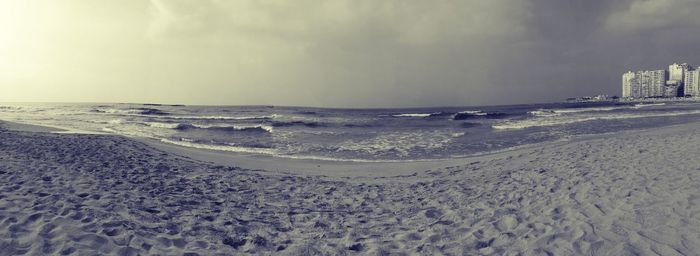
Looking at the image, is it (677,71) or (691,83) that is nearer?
(691,83)

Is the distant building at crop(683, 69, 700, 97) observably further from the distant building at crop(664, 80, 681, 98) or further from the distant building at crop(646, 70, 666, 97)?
the distant building at crop(646, 70, 666, 97)

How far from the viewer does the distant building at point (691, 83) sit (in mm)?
143000

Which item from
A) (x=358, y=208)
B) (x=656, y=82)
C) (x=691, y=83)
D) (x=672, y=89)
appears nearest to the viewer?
(x=358, y=208)

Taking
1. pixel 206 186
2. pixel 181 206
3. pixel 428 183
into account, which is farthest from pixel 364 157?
pixel 181 206

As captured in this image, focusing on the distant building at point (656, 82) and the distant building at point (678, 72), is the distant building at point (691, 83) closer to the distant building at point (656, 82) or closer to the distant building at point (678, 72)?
the distant building at point (678, 72)

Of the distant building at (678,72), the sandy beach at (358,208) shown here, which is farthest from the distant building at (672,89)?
the sandy beach at (358,208)

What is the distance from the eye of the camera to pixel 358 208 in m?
8.06

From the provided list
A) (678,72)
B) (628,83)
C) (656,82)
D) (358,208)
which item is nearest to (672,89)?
(656,82)

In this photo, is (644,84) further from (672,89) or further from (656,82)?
(672,89)

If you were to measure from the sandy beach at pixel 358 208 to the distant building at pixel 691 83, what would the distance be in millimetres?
182650

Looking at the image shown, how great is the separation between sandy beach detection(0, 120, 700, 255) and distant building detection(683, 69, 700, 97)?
18265cm

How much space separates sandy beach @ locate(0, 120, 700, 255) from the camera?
5219 mm

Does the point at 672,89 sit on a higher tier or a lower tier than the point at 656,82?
lower

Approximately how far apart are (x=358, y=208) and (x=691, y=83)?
199 m
